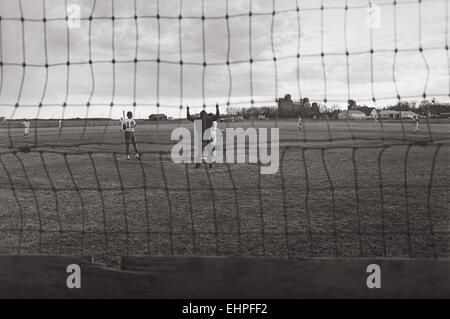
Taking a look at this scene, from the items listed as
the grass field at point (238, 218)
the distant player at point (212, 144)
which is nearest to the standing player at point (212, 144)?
the distant player at point (212, 144)

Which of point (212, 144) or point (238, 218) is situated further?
point (212, 144)

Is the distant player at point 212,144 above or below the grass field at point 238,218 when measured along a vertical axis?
above

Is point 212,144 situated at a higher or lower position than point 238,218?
higher

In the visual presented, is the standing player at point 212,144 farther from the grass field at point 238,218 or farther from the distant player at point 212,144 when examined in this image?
the grass field at point 238,218

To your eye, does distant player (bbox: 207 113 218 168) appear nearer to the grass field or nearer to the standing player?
the standing player

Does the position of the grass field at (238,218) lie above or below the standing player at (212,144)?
below

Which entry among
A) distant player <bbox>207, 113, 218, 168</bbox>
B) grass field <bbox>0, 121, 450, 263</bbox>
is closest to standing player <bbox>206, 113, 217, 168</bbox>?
distant player <bbox>207, 113, 218, 168</bbox>

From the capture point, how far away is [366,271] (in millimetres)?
2752

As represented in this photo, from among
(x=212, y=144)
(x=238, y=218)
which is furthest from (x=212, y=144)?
(x=238, y=218)

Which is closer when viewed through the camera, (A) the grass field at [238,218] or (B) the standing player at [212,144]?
(A) the grass field at [238,218]

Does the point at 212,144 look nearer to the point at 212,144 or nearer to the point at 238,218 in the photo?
the point at 212,144

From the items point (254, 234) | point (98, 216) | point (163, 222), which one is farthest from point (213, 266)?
point (98, 216)
